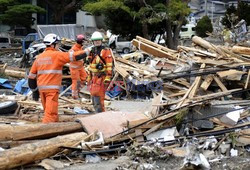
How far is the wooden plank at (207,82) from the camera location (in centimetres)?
1061

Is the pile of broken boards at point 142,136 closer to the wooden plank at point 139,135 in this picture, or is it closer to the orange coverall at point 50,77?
the wooden plank at point 139,135

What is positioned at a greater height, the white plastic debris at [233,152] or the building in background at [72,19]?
the white plastic debris at [233,152]

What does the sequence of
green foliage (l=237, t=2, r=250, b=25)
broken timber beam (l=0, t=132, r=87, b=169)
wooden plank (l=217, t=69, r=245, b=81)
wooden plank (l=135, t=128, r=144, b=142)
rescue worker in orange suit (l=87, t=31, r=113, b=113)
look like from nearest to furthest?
broken timber beam (l=0, t=132, r=87, b=169) < wooden plank (l=135, t=128, r=144, b=142) < rescue worker in orange suit (l=87, t=31, r=113, b=113) < wooden plank (l=217, t=69, r=245, b=81) < green foliage (l=237, t=2, r=250, b=25)

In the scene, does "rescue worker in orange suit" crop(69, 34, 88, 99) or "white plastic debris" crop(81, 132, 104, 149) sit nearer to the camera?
"white plastic debris" crop(81, 132, 104, 149)

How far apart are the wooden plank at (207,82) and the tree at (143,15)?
16.3m

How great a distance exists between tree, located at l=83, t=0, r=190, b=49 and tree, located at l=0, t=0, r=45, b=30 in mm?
13602

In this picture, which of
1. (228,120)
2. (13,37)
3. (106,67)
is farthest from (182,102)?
(13,37)

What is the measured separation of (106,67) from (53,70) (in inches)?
62.2

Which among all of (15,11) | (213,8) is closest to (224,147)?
(15,11)

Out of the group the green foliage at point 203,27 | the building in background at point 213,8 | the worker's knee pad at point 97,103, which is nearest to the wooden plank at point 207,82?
the worker's knee pad at point 97,103

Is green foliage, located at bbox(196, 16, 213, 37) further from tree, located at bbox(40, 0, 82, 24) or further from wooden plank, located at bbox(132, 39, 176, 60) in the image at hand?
wooden plank, located at bbox(132, 39, 176, 60)

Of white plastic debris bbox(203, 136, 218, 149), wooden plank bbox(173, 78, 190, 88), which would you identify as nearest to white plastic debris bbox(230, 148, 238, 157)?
white plastic debris bbox(203, 136, 218, 149)

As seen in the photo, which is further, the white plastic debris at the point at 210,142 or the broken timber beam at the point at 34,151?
the white plastic debris at the point at 210,142

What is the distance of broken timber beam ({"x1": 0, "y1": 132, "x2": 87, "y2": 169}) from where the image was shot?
6473 millimetres
